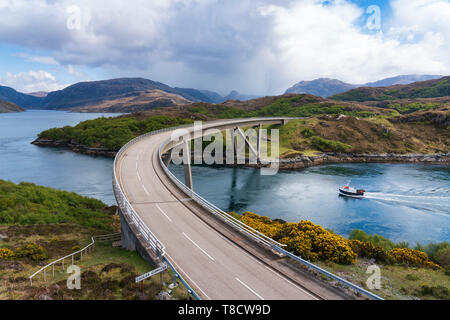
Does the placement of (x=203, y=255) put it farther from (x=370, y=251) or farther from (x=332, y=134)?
(x=332, y=134)

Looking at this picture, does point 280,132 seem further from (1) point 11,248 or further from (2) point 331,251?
(1) point 11,248

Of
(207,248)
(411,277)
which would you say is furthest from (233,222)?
(411,277)

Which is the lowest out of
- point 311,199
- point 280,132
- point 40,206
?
point 311,199

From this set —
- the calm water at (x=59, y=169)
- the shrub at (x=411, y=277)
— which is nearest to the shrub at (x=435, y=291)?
the shrub at (x=411, y=277)

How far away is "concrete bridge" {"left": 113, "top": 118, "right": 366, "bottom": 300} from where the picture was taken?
14812mm

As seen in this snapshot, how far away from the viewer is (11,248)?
21.2 meters

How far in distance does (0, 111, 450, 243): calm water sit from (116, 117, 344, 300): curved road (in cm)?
2352

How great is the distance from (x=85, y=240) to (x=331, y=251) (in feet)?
76.8

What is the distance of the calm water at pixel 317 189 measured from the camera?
146 ft

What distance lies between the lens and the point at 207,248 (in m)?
19.1

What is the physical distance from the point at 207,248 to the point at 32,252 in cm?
1384

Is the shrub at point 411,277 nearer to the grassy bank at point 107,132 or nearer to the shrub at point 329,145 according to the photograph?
the shrub at point 329,145
